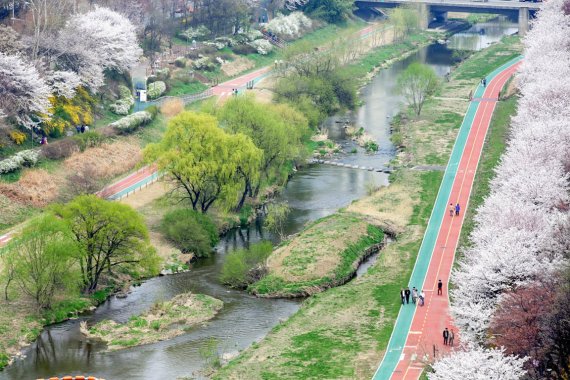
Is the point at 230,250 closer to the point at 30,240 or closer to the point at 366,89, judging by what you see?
the point at 30,240

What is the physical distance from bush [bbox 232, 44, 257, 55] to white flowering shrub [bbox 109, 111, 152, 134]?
36.6 meters

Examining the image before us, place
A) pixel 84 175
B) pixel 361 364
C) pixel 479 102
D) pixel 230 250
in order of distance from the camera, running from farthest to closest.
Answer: pixel 479 102
pixel 84 175
pixel 230 250
pixel 361 364

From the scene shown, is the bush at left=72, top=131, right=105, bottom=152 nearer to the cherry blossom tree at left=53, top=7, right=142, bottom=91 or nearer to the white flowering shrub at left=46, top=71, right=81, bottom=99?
the white flowering shrub at left=46, top=71, right=81, bottom=99

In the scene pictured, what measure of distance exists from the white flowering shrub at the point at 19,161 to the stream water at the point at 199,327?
58.7 feet

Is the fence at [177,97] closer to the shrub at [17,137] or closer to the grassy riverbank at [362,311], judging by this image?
the shrub at [17,137]

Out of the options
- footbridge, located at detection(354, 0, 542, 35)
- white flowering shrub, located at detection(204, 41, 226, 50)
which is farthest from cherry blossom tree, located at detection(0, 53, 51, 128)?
footbridge, located at detection(354, 0, 542, 35)

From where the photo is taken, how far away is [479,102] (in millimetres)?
121750

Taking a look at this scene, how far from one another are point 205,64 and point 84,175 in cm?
4422

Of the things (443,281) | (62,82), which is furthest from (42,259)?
(62,82)

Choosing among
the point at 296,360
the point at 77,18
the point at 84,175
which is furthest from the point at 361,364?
the point at 77,18

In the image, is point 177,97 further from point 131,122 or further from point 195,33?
point 195,33

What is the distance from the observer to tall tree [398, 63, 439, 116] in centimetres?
11900

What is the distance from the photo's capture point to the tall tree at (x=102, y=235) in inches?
2734

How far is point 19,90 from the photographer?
92875 millimetres
